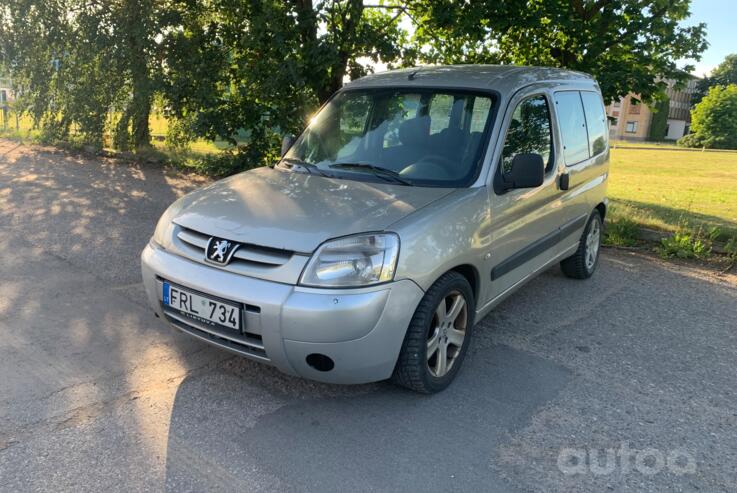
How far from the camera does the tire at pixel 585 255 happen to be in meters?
5.65

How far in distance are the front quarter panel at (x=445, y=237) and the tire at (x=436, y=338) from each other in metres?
0.11

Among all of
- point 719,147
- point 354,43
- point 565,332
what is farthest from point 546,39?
point 719,147

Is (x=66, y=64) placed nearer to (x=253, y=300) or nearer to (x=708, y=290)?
(x=253, y=300)

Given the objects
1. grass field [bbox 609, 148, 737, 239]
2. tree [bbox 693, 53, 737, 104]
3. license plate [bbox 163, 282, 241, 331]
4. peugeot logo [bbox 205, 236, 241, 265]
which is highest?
tree [bbox 693, 53, 737, 104]

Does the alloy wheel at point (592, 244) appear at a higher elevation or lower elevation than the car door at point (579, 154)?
lower

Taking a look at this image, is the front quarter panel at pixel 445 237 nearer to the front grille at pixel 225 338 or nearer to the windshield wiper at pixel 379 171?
the windshield wiper at pixel 379 171

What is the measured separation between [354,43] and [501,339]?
206 inches

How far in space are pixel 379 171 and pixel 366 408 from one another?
153 centimetres

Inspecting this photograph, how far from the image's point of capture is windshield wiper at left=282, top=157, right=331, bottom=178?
4.04m

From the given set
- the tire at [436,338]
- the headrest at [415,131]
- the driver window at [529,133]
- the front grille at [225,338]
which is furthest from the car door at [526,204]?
the front grille at [225,338]

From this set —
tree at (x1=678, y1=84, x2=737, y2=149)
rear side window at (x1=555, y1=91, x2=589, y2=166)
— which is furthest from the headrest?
tree at (x1=678, y1=84, x2=737, y2=149)

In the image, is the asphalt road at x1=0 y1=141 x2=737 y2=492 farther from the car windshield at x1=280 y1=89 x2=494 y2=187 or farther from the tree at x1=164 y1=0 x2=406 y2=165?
the tree at x1=164 y1=0 x2=406 y2=165

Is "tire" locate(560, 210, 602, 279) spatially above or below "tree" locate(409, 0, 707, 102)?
below

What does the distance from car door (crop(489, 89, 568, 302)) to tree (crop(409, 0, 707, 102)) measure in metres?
3.90
